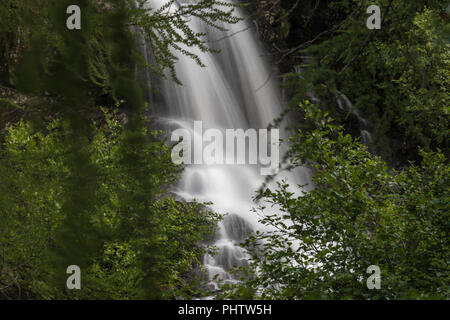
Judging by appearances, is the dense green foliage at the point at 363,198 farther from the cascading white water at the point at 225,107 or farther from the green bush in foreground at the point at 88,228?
the cascading white water at the point at 225,107

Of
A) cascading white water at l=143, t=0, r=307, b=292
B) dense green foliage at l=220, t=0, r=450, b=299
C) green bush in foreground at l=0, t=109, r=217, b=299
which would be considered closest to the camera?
green bush in foreground at l=0, t=109, r=217, b=299

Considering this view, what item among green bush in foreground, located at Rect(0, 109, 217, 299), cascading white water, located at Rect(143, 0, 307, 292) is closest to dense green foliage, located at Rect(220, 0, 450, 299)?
green bush in foreground, located at Rect(0, 109, 217, 299)

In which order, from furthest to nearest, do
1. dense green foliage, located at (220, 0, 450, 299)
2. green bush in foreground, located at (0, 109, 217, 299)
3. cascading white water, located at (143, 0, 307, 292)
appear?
cascading white water, located at (143, 0, 307, 292) → dense green foliage, located at (220, 0, 450, 299) → green bush in foreground, located at (0, 109, 217, 299)

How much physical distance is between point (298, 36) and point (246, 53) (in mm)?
2426

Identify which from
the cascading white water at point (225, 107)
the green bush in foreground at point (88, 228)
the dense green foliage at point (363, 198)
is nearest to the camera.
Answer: the green bush in foreground at point (88, 228)

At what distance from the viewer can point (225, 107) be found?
13109 millimetres

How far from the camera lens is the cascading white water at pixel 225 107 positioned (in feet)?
30.8

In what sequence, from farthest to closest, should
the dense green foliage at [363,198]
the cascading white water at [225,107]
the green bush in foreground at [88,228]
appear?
the cascading white water at [225,107]
the dense green foliage at [363,198]
the green bush in foreground at [88,228]

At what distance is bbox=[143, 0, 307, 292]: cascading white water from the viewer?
30.8 feet

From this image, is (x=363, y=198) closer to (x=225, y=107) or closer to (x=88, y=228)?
(x=88, y=228)

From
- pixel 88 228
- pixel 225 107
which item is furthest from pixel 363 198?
pixel 225 107

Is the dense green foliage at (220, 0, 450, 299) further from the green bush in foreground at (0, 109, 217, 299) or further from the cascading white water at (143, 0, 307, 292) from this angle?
the cascading white water at (143, 0, 307, 292)

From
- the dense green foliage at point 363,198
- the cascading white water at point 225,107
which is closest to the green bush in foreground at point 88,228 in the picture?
the dense green foliage at point 363,198
